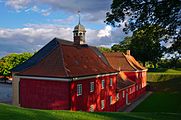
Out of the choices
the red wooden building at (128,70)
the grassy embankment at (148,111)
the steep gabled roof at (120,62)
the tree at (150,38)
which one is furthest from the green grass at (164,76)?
the tree at (150,38)

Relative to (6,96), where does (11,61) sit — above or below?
above

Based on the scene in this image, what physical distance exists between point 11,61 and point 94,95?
1697 inches

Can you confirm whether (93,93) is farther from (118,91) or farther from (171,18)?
(171,18)

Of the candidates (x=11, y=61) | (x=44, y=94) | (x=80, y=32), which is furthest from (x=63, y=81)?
(x=11, y=61)

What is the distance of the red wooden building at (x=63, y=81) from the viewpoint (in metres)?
24.8

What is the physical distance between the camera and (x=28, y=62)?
30.9 m

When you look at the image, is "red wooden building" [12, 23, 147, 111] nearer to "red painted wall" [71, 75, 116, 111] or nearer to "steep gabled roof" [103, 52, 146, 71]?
"red painted wall" [71, 75, 116, 111]

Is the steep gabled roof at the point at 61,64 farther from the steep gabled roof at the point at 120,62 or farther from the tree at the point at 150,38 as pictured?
the steep gabled roof at the point at 120,62

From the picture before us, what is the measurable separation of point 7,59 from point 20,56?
11.0ft

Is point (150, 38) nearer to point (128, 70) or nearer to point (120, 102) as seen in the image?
point (120, 102)

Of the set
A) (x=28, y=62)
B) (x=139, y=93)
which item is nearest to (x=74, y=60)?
(x=28, y=62)

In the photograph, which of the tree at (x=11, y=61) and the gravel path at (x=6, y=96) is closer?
the gravel path at (x=6, y=96)

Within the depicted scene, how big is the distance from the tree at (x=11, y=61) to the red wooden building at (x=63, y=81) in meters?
34.8

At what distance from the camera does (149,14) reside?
669 inches
